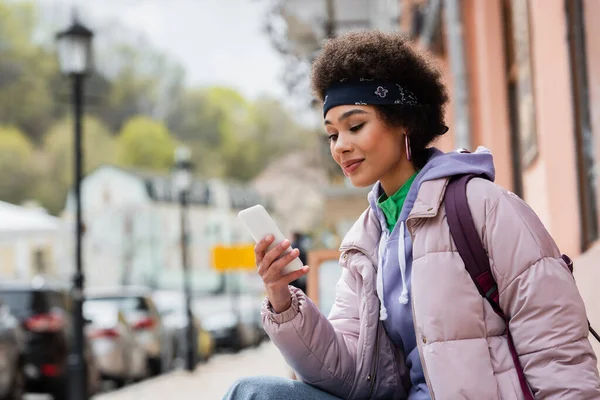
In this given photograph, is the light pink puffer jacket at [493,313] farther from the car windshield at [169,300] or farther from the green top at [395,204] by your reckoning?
the car windshield at [169,300]

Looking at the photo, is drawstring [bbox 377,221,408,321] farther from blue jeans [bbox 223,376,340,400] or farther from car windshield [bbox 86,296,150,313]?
car windshield [bbox 86,296,150,313]

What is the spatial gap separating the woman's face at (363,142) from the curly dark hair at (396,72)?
0.12ft

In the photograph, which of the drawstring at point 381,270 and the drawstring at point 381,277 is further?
the drawstring at point 381,277

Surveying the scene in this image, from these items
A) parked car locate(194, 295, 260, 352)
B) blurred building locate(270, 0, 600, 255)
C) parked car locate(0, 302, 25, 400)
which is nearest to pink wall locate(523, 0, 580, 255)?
blurred building locate(270, 0, 600, 255)

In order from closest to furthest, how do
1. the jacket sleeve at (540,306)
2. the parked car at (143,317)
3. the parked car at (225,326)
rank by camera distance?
the jacket sleeve at (540,306), the parked car at (143,317), the parked car at (225,326)

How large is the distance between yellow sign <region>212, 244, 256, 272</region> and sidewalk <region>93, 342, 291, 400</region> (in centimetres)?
1007

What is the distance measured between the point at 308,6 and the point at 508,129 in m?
13.4

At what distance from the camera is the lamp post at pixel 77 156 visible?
10.5 metres

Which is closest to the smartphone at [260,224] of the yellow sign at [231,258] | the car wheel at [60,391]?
the car wheel at [60,391]

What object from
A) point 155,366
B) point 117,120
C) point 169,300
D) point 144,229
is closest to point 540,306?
point 155,366

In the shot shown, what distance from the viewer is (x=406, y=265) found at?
2.57m

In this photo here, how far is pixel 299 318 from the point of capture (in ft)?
8.82

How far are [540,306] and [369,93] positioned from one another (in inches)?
33.0

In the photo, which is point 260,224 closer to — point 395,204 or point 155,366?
point 395,204
